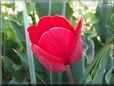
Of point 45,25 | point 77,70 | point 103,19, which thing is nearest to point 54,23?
point 45,25

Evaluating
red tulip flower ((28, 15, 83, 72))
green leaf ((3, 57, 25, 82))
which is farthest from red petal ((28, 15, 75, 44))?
green leaf ((3, 57, 25, 82))

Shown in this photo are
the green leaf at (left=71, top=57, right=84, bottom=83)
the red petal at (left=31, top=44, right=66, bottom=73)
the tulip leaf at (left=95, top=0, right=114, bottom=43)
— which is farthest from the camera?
the tulip leaf at (left=95, top=0, right=114, bottom=43)

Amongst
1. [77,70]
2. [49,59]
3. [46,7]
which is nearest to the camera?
[49,59]

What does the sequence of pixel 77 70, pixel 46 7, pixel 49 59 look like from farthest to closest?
pixel 46 7
pixel 77 70
pixel 49 59

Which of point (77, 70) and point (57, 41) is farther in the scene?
point (77, 70)

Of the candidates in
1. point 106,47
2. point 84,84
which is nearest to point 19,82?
point 84,84

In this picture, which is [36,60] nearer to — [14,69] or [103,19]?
[14,69]

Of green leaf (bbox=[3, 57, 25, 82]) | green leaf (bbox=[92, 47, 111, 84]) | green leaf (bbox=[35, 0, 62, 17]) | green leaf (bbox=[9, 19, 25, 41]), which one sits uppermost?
green leaf (bbox=[35, 0, 62, 17])

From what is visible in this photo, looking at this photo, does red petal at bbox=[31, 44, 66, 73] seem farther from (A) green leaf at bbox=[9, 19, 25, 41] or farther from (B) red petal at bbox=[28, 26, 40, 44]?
(A) green leaf at bbox=[9, 19, 25, 41]

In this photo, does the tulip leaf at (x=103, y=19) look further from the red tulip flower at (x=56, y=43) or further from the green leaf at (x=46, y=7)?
the red tulip flower at (x=56, y=43)
